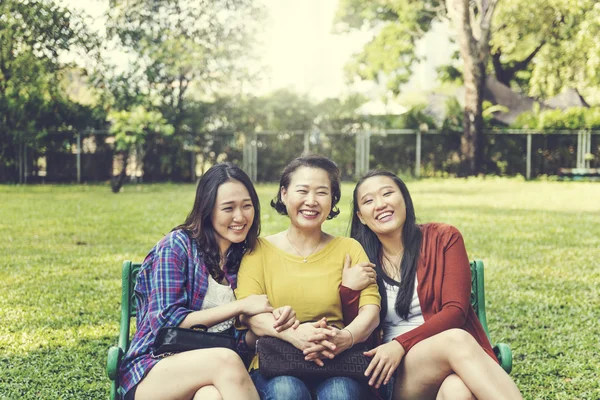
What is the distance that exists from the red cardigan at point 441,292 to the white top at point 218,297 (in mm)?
482

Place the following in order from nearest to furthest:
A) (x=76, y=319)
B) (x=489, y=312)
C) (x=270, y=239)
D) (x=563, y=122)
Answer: (x=270, y=239), (x=76, y=319), (x=489, y=312), (x=563, y=122)

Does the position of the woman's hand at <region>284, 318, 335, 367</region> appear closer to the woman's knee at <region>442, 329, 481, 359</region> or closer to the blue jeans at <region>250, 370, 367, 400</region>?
the blue jeans at <region>250, 370, 367, 400</region>

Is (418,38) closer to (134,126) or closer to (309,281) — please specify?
(134,126)

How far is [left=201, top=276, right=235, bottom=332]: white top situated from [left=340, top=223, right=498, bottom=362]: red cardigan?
48cm

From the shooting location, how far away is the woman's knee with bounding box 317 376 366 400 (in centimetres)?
283

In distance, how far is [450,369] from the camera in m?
2.93

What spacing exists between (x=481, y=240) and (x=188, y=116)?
50.0ft

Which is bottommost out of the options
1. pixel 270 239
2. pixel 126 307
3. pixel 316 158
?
pixel 126 307

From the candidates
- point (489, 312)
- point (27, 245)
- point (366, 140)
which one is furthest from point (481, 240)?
point (366, 140)

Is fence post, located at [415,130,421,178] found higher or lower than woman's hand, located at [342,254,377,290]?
higher

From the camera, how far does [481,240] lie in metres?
9.90

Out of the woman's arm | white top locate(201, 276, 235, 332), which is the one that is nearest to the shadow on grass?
white top locate(201, 276, 235, 332)

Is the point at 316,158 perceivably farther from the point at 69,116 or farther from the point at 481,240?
the point at 69,116

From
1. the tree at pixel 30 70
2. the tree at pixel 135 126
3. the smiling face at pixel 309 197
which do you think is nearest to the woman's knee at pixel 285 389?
the smiling face at pixel 309 197
